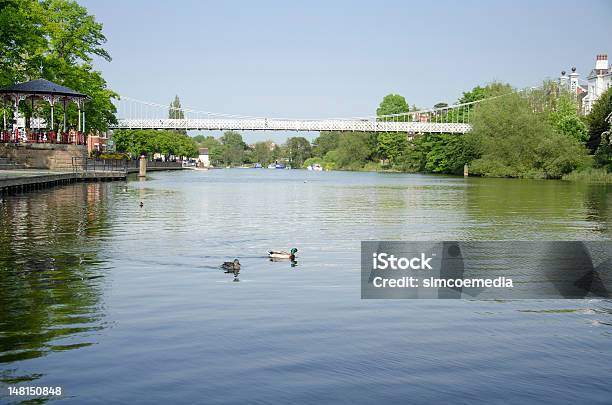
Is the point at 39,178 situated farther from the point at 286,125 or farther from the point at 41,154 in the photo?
the point at 286,125

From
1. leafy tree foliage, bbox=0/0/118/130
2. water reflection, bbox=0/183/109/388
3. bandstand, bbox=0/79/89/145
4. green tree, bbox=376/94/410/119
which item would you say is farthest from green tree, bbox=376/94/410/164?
water reflection, bbox=0/183/109/388

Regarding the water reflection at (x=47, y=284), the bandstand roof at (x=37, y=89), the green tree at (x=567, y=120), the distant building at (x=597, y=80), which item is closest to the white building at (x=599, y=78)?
the distant building at (x=597, y=80)

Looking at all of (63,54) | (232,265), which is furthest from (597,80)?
(232,265)

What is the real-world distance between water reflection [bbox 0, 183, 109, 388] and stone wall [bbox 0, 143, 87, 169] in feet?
116

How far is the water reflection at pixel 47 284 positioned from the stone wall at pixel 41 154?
35.2 meters

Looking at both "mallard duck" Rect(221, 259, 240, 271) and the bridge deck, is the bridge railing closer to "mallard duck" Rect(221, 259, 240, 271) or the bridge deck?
the bridge deck

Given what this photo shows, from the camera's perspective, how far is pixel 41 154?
220 feet

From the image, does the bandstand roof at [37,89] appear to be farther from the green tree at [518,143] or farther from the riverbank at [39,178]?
the green tree at [518,143]

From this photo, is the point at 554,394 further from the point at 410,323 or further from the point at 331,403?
the point at 410,323

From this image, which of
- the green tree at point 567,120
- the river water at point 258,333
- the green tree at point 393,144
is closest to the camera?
the river water at point 258,333

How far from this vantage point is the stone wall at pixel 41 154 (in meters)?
64.9

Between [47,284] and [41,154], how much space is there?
180 feet

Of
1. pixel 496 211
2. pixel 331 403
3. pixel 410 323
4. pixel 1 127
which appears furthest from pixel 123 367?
pixel 1 127

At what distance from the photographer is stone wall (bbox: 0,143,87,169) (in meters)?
64.9
